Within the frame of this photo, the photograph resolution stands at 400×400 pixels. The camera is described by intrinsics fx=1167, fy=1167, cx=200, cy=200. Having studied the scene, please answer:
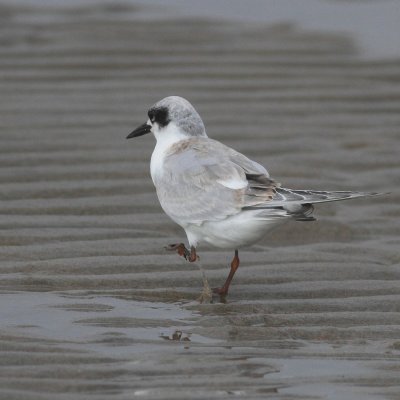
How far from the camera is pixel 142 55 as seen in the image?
1151cm

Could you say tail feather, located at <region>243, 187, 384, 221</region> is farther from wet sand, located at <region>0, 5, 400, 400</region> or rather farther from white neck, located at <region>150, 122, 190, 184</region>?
white neck, located at <region>150, 122, 190, 184</region>

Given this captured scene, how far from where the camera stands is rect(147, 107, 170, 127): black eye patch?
7.12 meters

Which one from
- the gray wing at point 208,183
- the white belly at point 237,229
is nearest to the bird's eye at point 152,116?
the gray wing at point 208,183

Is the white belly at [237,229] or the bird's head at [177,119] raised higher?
the bird's head at [177,119]

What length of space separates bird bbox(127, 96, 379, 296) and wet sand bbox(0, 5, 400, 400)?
0.33 m

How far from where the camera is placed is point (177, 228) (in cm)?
768

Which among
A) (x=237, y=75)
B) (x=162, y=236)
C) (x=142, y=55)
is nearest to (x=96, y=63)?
(x=142, y=55)

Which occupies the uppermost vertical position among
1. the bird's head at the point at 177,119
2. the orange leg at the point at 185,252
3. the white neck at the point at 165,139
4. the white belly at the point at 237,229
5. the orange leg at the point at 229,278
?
the bird's head at the point at 177,119

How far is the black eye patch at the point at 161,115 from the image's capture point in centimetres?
712

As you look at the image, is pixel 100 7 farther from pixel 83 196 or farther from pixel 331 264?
pixel 331 264

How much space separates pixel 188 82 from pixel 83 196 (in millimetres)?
2869

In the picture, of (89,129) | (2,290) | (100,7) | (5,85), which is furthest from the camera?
(100,7)

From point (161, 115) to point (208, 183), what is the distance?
84 cm

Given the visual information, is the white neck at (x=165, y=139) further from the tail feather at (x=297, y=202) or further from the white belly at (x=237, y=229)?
the tail feather at (x=297, y=202)
